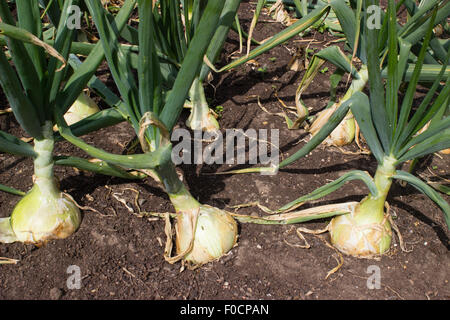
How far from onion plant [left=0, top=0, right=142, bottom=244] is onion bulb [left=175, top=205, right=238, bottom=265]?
11.8 inches

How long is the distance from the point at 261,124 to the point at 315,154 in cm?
29

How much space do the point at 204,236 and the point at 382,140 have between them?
0.63 meters

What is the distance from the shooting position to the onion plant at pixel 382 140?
54.4 inches

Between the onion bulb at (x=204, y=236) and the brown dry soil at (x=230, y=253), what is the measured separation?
42 millimetres

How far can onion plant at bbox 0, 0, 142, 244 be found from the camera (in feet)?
4.35

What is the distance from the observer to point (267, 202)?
5.96ft

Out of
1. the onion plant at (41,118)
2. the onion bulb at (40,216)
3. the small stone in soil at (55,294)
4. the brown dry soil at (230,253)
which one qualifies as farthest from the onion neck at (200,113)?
the small stone in soil at (55,294)

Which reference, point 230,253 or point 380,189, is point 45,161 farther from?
point 380,189

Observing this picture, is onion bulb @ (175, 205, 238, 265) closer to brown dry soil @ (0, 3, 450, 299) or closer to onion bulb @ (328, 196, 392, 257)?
brown dry soil @ (0, 3, 450, 299)

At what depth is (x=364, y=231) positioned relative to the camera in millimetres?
1574

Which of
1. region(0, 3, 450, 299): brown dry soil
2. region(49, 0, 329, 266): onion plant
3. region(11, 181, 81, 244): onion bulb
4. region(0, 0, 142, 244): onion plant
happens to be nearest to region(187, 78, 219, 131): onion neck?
region(0, 3, 450, 299): brown dry soil

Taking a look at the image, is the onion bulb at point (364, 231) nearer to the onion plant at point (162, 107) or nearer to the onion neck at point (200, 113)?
the onion plant at point (162, 107)
